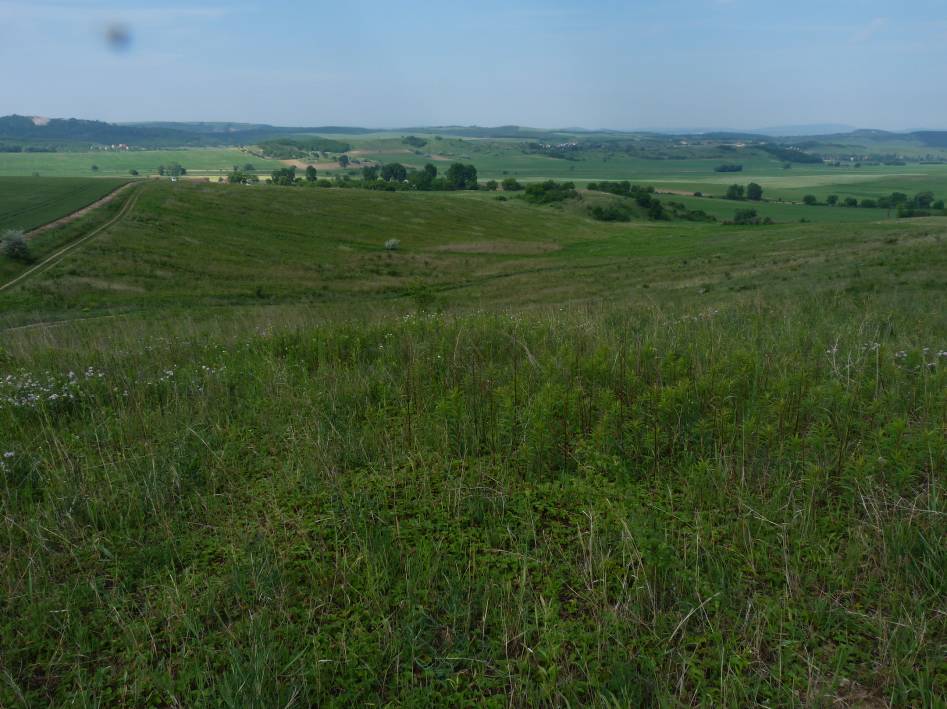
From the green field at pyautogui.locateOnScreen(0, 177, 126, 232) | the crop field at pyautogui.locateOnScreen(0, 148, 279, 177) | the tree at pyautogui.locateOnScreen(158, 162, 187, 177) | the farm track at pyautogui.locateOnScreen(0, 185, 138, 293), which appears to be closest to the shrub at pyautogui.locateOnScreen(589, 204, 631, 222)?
the farm track at pyautogui.locateOnScreen(0, 185, 138, 293)

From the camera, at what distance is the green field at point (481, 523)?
2768mm

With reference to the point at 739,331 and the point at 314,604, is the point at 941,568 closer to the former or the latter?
the point at 314,604

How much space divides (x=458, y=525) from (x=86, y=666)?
6.78ft

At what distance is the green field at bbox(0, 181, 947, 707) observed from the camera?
277cm

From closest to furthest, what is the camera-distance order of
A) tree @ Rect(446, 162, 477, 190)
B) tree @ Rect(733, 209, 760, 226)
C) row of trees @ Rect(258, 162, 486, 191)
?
1. tree @ Rect(733, 209, 760, 226)
2. row of trees @ Rect(258, 162, 486, 191)
3. tree @ Rect(446, 162, 477, 190)

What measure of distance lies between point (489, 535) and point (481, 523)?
0.62 feet

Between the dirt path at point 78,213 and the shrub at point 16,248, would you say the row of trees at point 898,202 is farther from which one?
the shrub at point 16,248

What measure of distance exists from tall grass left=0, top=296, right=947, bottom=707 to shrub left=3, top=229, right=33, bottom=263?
46656 millimetres

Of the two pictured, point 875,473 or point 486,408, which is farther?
point 486,408

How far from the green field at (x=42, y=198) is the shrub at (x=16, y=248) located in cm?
867

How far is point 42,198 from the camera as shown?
66062 millimetres

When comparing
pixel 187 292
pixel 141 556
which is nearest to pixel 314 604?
pixel 141 556

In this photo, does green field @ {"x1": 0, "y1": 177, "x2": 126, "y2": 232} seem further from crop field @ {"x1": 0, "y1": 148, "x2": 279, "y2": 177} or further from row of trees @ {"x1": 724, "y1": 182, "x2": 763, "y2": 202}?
row of trees @ {"x1": 724, "y1": 182, "x2": 763, "y2": 202}

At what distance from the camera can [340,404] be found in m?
5.51
